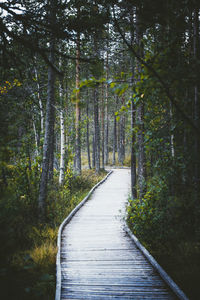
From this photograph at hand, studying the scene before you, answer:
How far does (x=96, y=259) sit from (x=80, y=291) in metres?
1.24

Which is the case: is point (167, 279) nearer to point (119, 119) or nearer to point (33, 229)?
point (119, 119)

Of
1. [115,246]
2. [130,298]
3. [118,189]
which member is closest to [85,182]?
[118,189]

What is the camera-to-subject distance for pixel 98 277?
14.5 feet

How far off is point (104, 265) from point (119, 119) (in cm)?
375

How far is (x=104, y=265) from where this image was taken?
490 centimetres

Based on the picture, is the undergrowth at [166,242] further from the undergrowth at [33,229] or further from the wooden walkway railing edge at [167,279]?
the undergrowth at [33,229]

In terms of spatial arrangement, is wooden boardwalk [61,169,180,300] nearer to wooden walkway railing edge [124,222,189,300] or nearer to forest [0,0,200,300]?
wooden walkway railing edge [124,222,189,300]

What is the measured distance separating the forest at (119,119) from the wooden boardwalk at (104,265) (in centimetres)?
58

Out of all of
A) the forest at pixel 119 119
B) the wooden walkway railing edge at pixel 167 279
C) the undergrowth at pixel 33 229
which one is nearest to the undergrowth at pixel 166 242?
the forest at pixel 119 119

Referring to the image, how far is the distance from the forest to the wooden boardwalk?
22.8 inches

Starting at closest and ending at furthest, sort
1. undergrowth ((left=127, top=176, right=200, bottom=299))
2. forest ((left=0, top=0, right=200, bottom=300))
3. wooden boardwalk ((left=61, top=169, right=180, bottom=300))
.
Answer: forest ((left=0, top=0, right=200, bottom=300)), wooden boardwalk ((left=61, top=169, right=180, bottom=300)), undergrowth ((left=127, top=176, right=200, bottom=299))

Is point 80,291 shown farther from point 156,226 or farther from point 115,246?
point 156,226

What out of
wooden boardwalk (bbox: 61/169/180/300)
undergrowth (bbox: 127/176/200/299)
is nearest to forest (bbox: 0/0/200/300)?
undergrowth (bbox: 127/176/200/299)

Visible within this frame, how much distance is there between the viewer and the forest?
6.51 ft
